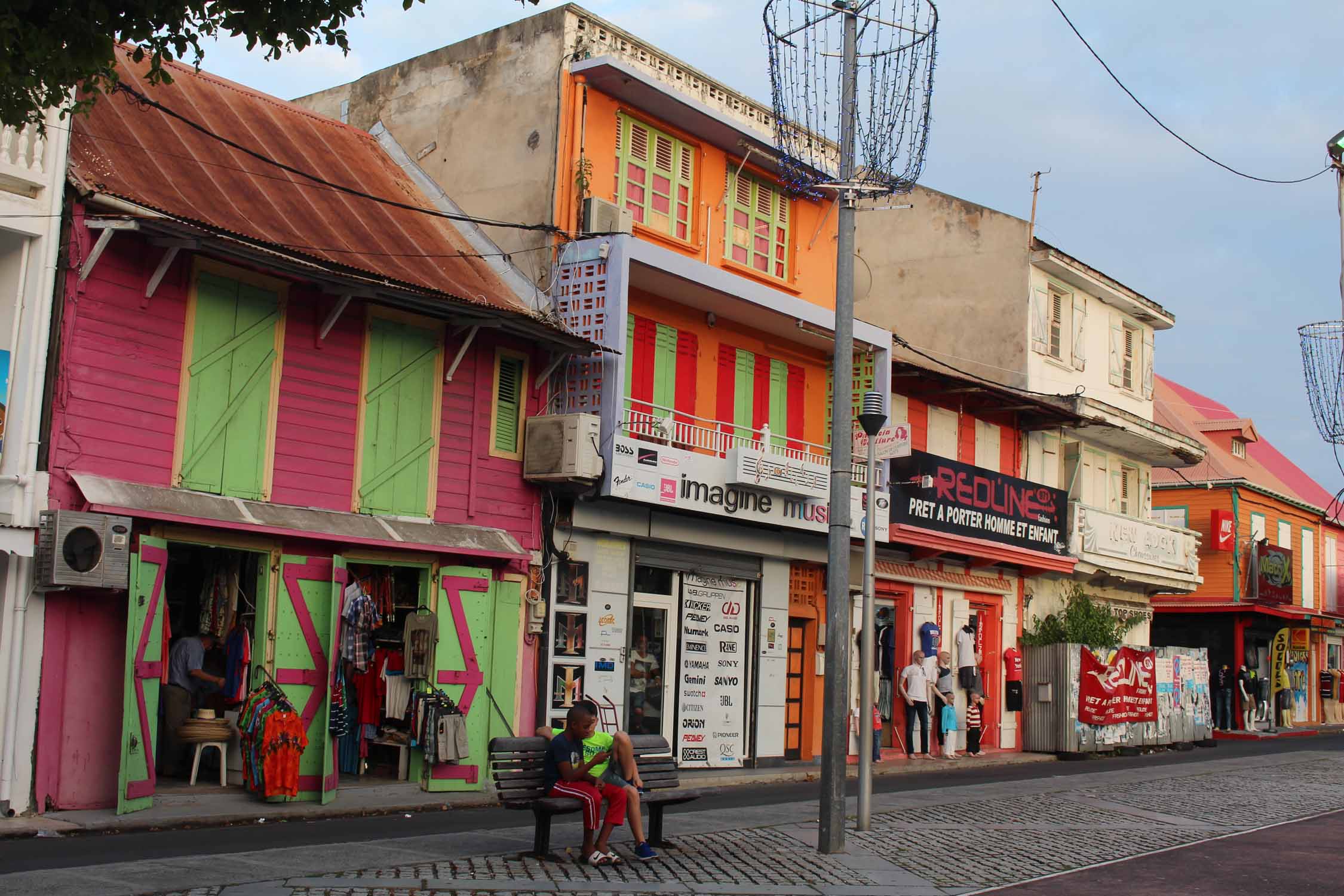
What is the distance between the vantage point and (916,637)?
25.5m

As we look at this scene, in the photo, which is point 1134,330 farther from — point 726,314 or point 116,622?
point 116,622

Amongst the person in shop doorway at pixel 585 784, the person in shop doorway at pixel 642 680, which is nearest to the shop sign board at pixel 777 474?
the person in shop doorway at pixel 642 680

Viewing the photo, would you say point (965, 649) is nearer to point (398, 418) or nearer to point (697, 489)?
point (697, 489)

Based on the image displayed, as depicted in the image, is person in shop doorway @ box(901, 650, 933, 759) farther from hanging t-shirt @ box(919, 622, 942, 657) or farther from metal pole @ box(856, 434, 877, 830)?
metal pole @ box(856, 434, 877, 830)

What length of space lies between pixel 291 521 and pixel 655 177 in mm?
8259

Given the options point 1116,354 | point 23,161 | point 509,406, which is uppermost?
point 1116,354

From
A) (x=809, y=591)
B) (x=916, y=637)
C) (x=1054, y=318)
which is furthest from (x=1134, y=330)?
(x=809, y=591)

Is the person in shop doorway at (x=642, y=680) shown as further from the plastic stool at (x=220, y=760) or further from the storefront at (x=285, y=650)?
the plastic stool at (x=220, y=760)

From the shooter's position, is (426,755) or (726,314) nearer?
(426,755)

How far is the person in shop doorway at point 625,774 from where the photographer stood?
35.7 ft

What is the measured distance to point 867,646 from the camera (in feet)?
44.7

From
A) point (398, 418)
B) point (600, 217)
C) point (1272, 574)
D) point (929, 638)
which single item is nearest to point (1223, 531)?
point (1272, 574)

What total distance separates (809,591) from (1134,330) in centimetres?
1522

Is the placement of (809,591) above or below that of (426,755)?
above
